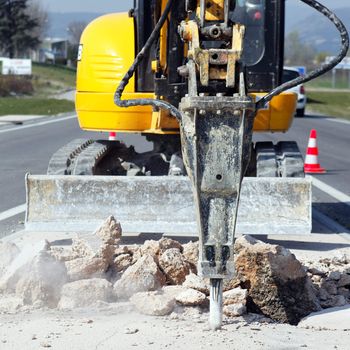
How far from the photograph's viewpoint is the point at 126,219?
10203mm

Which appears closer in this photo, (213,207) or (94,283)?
(213,207)

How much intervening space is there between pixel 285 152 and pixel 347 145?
602 inches

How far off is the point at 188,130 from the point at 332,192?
8.98 meters

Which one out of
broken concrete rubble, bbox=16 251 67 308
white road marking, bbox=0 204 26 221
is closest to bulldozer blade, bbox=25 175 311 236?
white road marking, bbox=0 204 26 221

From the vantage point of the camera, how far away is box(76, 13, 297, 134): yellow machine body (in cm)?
1126

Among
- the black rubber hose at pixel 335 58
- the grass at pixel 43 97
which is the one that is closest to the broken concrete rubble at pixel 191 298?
the black rubber hose at pixel 335 58

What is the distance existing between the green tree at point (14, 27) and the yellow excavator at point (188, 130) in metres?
82.7

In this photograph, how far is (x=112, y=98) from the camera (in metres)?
11.3

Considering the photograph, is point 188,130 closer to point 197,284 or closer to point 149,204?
point 197,284

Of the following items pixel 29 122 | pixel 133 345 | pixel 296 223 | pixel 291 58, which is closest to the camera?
pixel 133 345

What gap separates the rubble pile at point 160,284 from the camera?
7.23m

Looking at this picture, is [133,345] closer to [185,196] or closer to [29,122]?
[185,196]

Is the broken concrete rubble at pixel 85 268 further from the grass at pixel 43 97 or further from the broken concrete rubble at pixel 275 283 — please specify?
the grass at pixel 43 97

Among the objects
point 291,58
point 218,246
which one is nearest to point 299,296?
point 218,246
